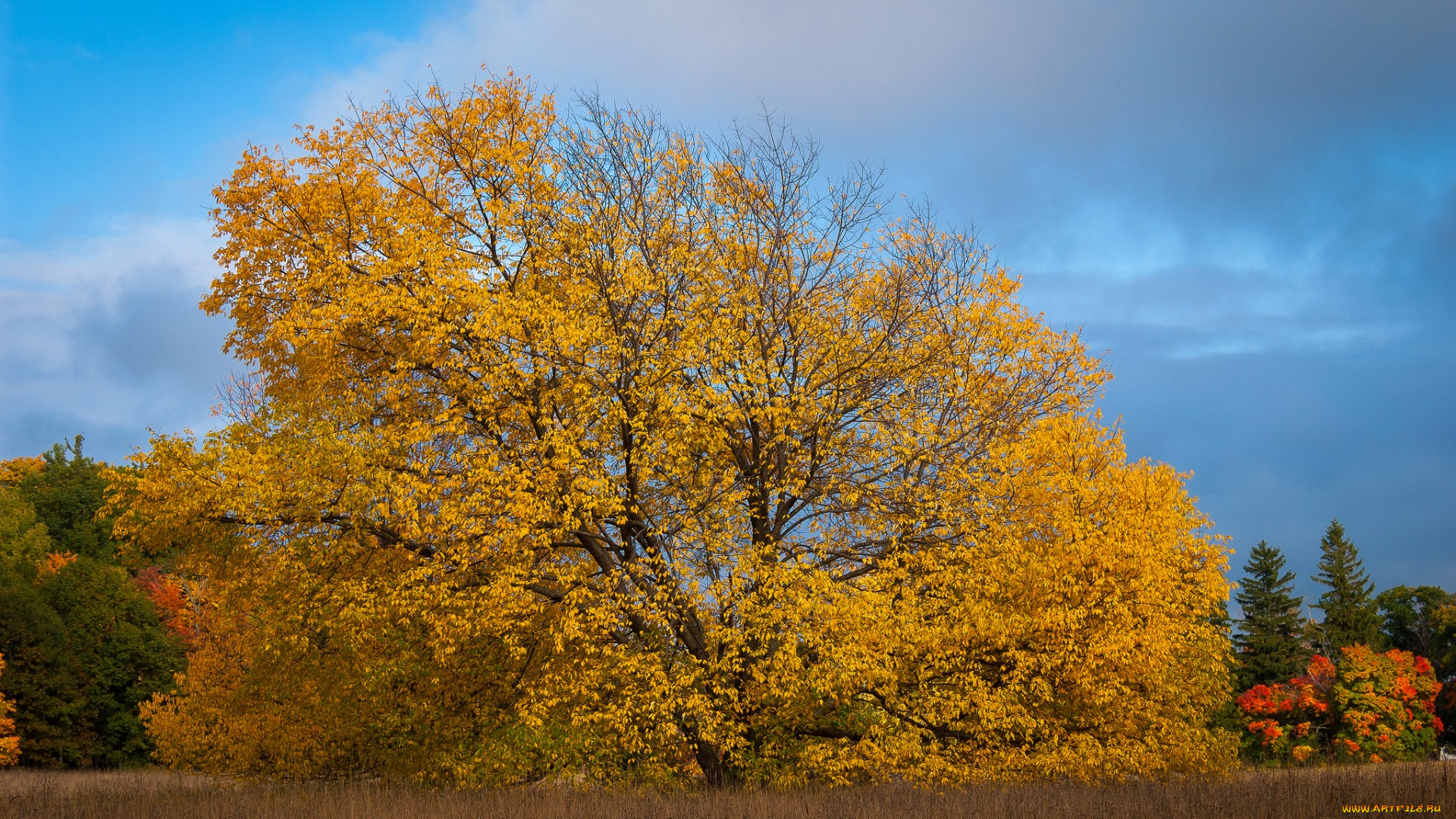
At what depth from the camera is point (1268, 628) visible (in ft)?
166

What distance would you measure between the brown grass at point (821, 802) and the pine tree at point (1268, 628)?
39170 millimetres

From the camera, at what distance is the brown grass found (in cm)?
1061

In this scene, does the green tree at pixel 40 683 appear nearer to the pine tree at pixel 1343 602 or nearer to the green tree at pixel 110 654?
the green tree at pixel 110 654

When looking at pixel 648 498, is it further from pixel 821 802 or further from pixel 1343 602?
pixel 1343 602

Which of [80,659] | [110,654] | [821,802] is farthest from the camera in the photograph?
[110,654]

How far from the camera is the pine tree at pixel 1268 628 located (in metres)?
48.7

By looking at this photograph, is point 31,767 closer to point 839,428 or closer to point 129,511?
point 129,511

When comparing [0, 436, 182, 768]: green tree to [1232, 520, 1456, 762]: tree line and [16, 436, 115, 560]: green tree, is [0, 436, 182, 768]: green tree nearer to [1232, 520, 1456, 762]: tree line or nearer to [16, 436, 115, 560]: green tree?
[16, 436, 115, 560]: green tree

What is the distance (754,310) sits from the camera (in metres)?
15.8

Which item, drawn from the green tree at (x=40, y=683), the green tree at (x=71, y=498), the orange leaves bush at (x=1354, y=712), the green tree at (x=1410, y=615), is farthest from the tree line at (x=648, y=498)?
the green tree at (x=71, y=498)

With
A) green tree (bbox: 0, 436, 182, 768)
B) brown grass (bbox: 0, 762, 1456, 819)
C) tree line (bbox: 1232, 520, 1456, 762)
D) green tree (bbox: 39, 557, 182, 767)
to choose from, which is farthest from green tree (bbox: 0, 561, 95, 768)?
tree line (bbox: 1232, 520, 1456, 762)

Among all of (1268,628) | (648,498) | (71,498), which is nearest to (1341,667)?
(1268,628)

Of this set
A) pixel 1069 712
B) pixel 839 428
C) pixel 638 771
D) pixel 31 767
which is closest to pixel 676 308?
pixel 839 428

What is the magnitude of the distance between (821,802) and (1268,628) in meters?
47.6
